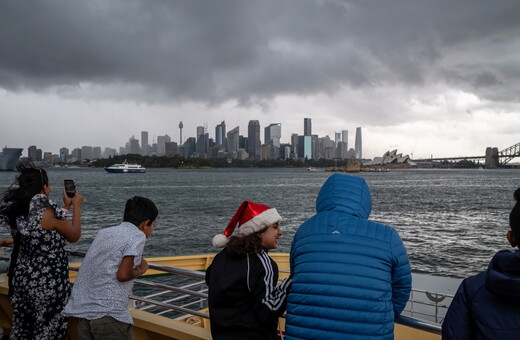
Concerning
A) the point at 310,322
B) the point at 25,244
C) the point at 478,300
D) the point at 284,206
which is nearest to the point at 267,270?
the point at 310,322

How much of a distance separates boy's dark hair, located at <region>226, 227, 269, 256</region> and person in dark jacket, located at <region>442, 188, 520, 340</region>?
86 cm

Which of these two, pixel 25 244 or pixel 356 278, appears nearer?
pixel 356 278

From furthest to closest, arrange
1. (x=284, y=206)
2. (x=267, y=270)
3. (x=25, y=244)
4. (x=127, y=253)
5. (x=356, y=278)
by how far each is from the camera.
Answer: (x=284, y=206) → (x=25, y=244) → (x=127, y=253) → (x=267, y=270) → (x=356, y=278)

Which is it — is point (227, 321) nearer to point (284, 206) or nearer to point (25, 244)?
point (25, 244)

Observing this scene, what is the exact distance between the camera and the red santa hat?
2.01m

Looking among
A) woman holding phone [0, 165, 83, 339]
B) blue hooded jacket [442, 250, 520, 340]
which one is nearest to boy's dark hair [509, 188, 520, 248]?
blue hooded jacket [442, 250, 520, 340]

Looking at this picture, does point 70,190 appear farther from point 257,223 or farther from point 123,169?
point 123,169

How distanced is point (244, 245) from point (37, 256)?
161 centimetres

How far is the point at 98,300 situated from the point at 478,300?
1.94 metres

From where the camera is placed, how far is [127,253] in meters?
2.31

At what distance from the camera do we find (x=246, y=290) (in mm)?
1899

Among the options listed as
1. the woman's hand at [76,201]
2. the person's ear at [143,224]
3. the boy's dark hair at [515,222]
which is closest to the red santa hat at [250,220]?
the person's ear at [143,224]

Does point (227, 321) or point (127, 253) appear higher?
point (127, 253)

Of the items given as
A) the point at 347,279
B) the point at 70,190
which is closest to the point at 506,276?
the point at 347,279
